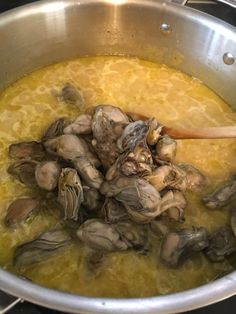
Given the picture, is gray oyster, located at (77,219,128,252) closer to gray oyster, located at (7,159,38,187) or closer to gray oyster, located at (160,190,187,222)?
gray oyster, located at (160,190,187,222)

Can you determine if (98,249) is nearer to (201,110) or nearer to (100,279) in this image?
(100,279)

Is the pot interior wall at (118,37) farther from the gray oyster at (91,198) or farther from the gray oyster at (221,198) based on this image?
the gray oyster at (91,198)

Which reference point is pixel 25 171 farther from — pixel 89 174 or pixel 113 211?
pixel 113 211

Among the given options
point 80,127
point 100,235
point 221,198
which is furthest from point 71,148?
point 221,198

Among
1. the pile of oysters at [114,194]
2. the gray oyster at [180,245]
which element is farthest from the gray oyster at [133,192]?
the gray oyster at [180,245]

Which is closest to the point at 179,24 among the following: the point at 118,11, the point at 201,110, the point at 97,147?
the point at 118,11

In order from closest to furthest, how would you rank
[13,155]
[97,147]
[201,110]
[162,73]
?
1. [97,147]
2. [13,155]
3. [201,110]
4. [162,73]
